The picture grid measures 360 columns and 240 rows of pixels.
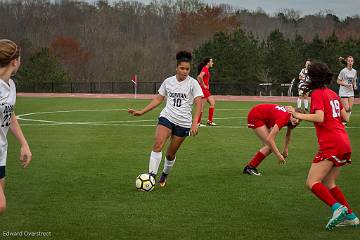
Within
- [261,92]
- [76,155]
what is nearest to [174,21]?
[261,92]

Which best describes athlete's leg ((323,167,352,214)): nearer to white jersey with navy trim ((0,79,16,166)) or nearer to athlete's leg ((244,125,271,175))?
white jersey with navy trim ((0,79,16,166))

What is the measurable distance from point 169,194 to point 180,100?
5.05 feet

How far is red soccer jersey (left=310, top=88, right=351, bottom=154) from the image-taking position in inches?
309

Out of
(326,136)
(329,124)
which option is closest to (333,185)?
(326,136)

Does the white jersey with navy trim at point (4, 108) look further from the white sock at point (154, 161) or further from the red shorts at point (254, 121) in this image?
the red shorts at point (254, 121)

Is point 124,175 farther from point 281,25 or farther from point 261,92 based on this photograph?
point 281,25

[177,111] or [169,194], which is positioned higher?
[177,111]

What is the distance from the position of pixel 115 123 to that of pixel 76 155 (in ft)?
29.3

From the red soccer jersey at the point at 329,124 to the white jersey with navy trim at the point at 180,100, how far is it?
Answer: 328 centimetres

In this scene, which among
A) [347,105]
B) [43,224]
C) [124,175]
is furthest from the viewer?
[347,105]

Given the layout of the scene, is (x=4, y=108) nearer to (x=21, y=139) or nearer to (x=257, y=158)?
(x=21, y=139)

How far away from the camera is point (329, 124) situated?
7.91 meters

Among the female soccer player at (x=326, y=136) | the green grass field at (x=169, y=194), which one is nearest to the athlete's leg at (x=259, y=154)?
the green grass field at (x=169, y=194)

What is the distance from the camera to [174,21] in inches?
4547
